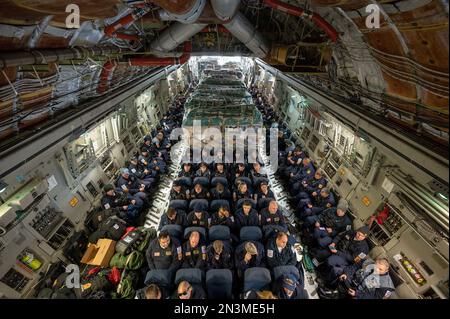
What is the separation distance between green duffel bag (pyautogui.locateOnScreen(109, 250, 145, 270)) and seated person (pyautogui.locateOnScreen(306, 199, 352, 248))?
12.0 feet

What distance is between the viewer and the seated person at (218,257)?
13.1 ft

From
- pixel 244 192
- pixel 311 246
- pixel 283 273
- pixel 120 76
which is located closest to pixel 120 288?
pixel 283 273

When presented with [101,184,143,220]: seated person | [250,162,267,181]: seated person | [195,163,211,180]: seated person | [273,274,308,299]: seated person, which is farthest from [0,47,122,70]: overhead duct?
[250,162,267,181]: seated person

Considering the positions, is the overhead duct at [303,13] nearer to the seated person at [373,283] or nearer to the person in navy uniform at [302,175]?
the person in navy uniform at [302,175]

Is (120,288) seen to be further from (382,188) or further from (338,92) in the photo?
(338,92)

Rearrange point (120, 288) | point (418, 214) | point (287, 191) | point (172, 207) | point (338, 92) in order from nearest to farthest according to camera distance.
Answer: point (418, 214) < point (120, 288) < point (172, 207) < point (338, 92) < point (287, 191)

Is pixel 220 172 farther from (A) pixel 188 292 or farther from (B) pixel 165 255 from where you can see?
(A) pixel 188 292

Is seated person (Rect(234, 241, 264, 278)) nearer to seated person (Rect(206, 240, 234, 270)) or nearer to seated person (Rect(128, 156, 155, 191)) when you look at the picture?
seated person (Rect(206, 240, 234, 270))

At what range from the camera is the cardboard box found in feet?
14.1

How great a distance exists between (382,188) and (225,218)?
10.3 feet

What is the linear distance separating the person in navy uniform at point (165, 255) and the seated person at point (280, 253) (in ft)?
5.29

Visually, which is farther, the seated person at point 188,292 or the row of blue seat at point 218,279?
the row of blue seat at point 218,279

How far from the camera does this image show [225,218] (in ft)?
16.1

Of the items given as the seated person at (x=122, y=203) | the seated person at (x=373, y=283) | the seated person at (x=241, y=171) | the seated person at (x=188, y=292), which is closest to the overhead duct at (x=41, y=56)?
the seated person at (x=122, y=203)
